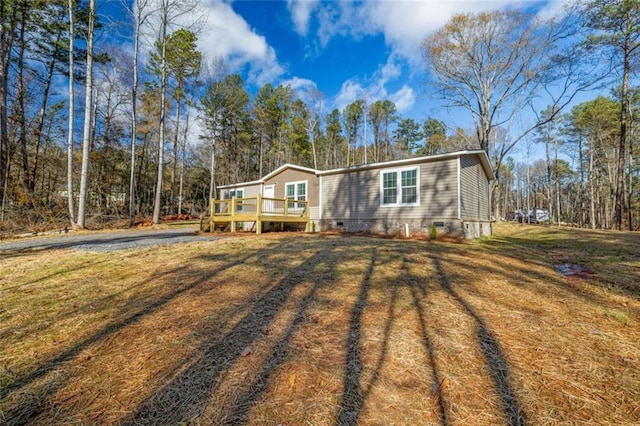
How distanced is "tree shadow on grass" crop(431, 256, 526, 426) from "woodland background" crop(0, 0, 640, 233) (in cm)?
1446

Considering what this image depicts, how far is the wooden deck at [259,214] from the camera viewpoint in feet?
35.4

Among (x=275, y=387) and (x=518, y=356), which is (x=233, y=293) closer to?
(x=275, y=387)

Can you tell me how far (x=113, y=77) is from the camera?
1814cm

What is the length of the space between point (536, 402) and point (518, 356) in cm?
52

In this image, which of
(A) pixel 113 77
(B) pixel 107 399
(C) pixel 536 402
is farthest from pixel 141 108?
(C) pixel 536 402

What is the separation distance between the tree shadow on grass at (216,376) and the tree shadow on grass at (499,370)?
1406 mm

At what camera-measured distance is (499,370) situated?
1849 millimetres

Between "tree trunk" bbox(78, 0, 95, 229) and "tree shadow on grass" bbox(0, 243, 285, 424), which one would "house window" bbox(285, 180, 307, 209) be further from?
"tree shadow on grass" bbox(0, 243, 285, 424)

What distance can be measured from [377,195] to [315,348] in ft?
32.3

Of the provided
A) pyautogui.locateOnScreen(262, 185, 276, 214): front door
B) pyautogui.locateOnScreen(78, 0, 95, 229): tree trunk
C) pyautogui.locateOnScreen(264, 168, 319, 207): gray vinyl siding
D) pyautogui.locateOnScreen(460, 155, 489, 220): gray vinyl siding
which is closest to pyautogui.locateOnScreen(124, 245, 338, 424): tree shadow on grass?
pyautogui.locateOnScreen(460, 155, 489, 220): gray vinyl siding

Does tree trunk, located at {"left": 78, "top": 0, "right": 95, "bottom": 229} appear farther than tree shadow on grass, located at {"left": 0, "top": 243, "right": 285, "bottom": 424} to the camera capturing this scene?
Yes

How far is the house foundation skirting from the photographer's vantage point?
9649mm

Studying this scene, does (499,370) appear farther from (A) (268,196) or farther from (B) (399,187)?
(A) (268,196)

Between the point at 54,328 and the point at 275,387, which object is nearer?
the point at 275,387
